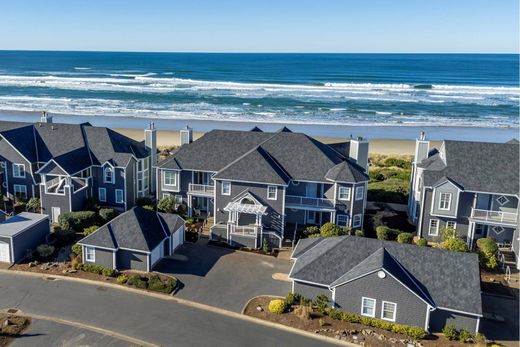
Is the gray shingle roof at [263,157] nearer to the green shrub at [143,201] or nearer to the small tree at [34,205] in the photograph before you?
the green shrub at [143,201]

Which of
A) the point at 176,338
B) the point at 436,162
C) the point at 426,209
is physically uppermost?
the point at 436,162

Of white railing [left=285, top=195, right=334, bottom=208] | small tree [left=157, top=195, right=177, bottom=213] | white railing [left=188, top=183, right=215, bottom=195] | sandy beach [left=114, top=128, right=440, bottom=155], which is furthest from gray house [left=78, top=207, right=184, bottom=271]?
sandy beach [left=114, top=128, right=440, bottom=155]

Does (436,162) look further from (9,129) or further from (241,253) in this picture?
(9,129)

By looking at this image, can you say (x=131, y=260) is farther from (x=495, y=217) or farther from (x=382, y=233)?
(x=495, y=217)

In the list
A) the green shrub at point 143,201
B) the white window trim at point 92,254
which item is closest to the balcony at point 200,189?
the green shrub at point 143,201

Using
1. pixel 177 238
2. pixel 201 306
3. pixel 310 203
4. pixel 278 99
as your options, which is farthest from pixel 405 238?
pixel 278 99

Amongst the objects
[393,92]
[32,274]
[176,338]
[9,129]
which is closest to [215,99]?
[393,92]
